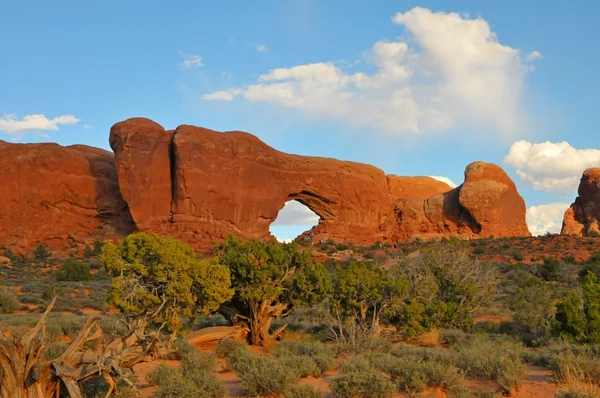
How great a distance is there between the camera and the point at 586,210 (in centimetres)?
4872

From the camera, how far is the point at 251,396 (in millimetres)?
7996

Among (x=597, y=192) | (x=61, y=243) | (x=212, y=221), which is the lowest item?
(x=61, y=243)

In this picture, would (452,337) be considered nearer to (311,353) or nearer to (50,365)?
(311,353)

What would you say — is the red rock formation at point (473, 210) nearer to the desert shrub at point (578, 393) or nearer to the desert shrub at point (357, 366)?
the desert shrub at point (357, 366)

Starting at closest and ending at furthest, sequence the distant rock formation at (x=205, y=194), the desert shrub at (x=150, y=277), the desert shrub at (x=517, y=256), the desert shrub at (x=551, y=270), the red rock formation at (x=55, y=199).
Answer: the desert shrub at (x=150, y=277) < the desert shrub at (x=551, y=270) < the desert shrub at (x=517, y=256) < the distant rock formation at (x=205, y=194) < the red rock formation at (x=55, y=199)

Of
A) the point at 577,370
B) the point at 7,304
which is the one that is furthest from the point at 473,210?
the point at 577,370

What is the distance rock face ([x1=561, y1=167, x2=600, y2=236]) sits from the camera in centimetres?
4759

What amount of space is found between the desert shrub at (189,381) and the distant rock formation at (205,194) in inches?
1267

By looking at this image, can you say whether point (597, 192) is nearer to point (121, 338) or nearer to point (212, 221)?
point (212, 221)

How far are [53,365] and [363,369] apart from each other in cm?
436

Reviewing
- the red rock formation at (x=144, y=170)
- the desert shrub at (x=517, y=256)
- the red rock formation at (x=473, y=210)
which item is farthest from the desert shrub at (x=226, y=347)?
the red rock formation at (x=473, y=210)

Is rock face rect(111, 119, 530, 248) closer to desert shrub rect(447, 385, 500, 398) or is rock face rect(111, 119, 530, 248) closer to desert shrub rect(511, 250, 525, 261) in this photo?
desert shrub rect(511, 250, 525, 261)

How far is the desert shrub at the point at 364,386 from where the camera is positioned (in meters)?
7.37

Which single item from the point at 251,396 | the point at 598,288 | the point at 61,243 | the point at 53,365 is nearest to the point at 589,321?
the point at 598,288
